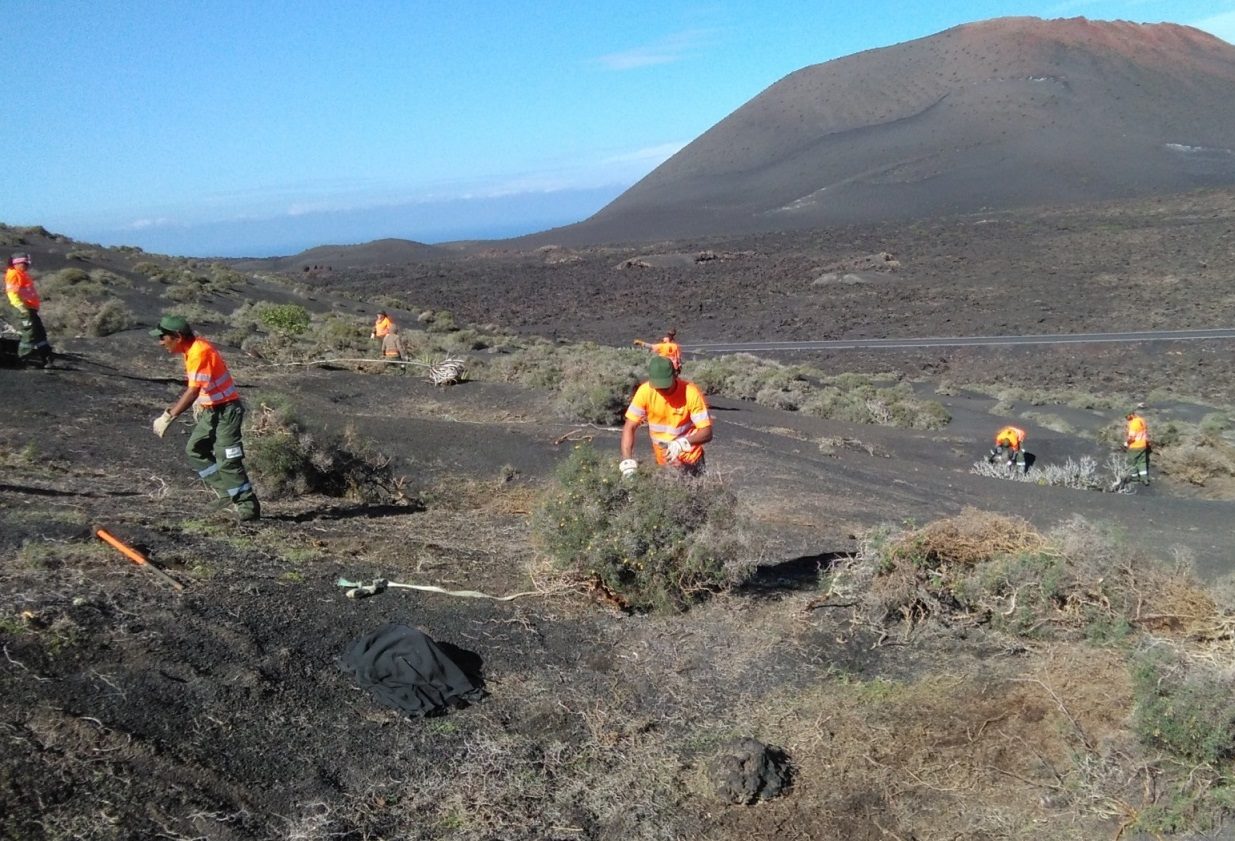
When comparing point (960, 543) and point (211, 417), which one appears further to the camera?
point (211, 417)

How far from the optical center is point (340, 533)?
7875 millimetres

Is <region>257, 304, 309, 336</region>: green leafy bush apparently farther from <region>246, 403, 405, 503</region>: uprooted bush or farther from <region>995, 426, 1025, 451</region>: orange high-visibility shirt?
<region>995, 426, 1025, 451</region>: orange high-visibility shirt

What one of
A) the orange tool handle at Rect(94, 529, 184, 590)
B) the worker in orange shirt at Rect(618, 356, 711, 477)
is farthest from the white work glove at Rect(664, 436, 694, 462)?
the orange tool handle at Rect(94, 529, 184, 590)

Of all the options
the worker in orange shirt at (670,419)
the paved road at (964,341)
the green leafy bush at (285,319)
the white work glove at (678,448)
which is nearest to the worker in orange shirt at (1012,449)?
the worker in orange shirt at (670,419)

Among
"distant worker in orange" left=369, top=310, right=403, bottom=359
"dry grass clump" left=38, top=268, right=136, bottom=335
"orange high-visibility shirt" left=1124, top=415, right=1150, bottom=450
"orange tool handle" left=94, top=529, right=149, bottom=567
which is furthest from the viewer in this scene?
"distant worker in orange" left=369, top=310, right=403, bottom=359

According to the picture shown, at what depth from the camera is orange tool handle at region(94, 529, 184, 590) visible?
5.84 metres

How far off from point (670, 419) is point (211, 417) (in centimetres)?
347

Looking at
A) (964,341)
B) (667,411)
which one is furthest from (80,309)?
(964,341)

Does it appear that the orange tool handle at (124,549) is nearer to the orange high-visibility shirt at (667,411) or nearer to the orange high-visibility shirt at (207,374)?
the orange high-visibility shirt at (207,374)

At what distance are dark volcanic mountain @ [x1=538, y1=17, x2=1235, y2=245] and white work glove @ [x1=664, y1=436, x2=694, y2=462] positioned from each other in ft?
259

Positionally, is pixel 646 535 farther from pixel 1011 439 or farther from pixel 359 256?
pixel 359 256

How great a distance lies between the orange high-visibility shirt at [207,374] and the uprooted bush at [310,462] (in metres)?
1.54

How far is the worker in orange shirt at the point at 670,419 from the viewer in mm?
7129

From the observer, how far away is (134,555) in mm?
6000
